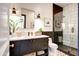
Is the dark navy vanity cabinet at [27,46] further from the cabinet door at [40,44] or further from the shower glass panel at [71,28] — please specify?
the shower glass panel at [71,28]

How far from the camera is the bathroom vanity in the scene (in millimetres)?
1442

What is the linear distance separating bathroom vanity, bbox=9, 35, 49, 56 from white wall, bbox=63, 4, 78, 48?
28 cm

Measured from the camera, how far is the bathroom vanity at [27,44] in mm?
1442

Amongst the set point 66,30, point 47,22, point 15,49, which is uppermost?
point 47,22

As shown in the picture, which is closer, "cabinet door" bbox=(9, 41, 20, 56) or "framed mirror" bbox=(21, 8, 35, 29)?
"cabinet door" bbox=(9, 41, 20, 56)

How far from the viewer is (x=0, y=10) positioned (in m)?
1.17

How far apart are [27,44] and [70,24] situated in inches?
25.3

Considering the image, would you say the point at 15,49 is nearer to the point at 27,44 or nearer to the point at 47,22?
the point at 27,44

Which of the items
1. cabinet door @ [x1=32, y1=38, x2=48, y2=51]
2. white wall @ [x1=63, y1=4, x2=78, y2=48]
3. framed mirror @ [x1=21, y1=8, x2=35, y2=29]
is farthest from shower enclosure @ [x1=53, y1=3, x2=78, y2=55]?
framed mirror @ [x1=21, y1=8, x2=35, y2=29]

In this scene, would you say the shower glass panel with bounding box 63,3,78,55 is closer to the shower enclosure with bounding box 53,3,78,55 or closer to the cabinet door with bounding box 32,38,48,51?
the shower enclosure with bounding box 53,3,78,55

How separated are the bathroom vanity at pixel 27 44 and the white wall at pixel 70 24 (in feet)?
0.93

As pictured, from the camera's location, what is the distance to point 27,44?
60.4 inches

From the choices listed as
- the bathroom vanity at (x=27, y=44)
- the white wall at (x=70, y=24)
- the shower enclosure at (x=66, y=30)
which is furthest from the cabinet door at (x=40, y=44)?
the white wall at (x=70, y=24)

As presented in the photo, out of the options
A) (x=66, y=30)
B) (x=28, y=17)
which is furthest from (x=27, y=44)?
(x=66, y=30)
